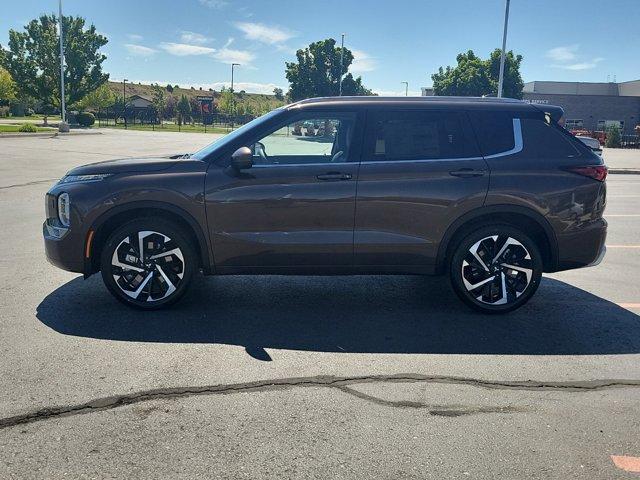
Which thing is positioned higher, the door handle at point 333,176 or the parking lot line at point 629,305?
the door handle at point 333,176

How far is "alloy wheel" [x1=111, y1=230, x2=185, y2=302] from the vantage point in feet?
15.7

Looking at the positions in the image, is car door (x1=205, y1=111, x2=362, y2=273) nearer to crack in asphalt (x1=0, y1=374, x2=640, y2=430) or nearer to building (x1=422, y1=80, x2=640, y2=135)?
crack in asphalt (x1=0, y1=374, x2=640, y2=430)

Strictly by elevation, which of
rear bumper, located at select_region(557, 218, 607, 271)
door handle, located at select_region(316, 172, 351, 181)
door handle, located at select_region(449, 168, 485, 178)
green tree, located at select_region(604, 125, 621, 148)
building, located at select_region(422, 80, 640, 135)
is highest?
building, located at select_region(422, 80, 640, 135)

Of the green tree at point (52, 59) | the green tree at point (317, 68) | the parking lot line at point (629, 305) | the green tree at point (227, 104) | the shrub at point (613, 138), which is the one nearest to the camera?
the parking lot line at point (629, 305)

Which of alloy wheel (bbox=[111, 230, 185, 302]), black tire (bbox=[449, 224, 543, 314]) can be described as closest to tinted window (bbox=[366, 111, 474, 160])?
black tire (bbox=[449, 224, 543, 314])

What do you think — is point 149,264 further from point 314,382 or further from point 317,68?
point 317,68

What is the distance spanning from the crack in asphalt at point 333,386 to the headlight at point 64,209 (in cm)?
200

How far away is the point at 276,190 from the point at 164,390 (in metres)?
1.92

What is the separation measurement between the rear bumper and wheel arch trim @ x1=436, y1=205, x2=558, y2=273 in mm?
65

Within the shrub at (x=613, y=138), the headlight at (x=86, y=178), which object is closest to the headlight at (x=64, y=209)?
the headlight at (x=86, y=178)

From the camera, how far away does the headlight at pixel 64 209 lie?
15.7ft

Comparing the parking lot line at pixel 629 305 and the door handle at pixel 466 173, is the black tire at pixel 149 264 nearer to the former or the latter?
the door handle at pixel 466 173

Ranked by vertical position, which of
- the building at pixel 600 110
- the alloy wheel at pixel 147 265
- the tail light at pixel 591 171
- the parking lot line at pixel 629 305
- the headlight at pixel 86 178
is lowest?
the parking lot line at pixel 629 305

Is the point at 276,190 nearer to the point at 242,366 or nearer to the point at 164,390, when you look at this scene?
the point at 242,366
